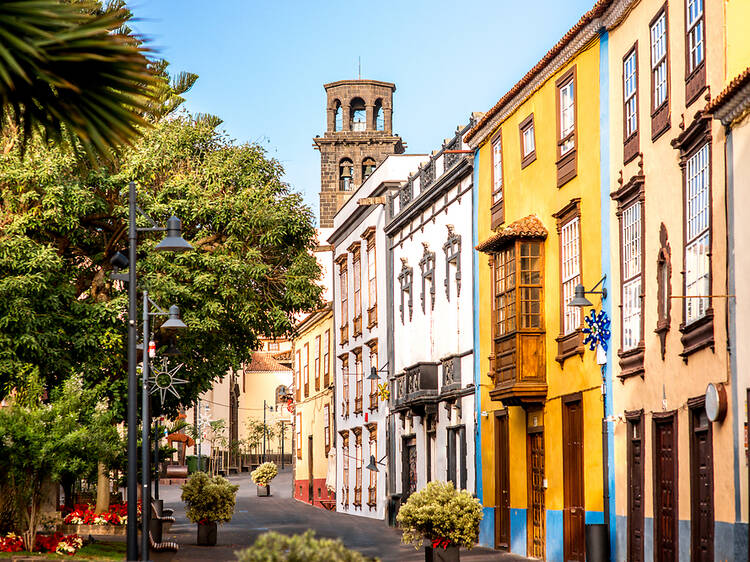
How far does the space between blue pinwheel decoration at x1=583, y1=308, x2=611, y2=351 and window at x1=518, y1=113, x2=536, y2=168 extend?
4.78m

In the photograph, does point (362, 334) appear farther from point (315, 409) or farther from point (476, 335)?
point (476, 335)

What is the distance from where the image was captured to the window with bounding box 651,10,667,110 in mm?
18672

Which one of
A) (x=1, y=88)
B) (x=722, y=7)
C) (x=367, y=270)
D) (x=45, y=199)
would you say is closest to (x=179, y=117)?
(x=45, y=199)

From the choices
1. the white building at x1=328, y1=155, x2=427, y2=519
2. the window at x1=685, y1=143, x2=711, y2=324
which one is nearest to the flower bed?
the window at x1=685, y1=143, x2=711, y2=324

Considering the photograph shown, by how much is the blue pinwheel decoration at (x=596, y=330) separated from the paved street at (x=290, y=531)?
5537 mm

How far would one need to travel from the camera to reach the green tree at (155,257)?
1136 inches

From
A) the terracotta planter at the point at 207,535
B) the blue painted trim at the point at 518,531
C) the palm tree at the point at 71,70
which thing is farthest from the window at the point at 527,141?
the palm tree at the point at 71,70

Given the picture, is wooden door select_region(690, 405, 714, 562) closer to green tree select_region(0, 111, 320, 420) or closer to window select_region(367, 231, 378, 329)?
green tree select_region(0, 111, 320, 420)

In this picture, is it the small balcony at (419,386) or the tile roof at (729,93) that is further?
the small balcony at (419,386)

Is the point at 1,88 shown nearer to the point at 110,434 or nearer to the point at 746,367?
the point at 746,367

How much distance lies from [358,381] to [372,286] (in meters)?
4.47

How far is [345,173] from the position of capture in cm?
8319

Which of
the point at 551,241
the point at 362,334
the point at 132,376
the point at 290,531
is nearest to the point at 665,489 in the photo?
the point at 551,241

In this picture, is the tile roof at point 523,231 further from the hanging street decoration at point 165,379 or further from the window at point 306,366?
the window at point 306,366
